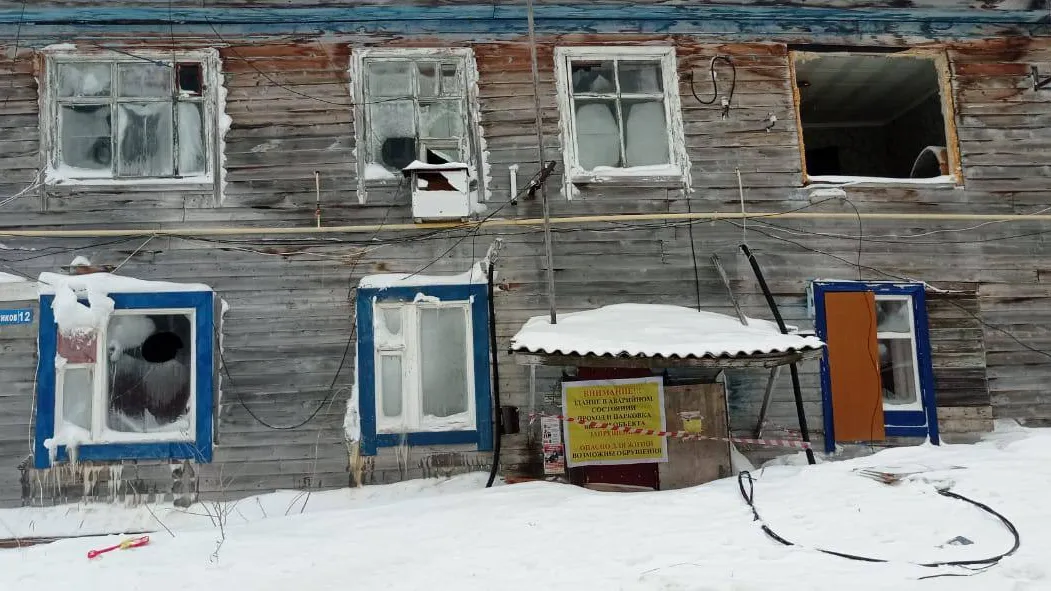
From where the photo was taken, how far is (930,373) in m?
8.44

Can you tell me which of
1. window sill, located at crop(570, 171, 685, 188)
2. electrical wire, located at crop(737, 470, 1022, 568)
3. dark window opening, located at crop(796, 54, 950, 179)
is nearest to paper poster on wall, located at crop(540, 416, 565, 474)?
electrical wire, located at crop(737, 470, 1022, 568)

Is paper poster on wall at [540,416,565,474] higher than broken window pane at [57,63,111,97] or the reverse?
the reverse

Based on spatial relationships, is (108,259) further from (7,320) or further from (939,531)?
(939,531)

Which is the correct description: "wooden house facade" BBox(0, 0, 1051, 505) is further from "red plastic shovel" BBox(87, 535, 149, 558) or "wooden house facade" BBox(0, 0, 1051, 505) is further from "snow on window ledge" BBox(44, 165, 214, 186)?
"red plastic shovel" BBox(87, 535, 149, 558)

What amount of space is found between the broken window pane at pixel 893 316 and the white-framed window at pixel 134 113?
26.5 ft

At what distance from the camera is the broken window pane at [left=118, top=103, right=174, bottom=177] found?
27.3ft

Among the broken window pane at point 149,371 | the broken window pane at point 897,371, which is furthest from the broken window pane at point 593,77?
the broken window pane at point 149,371

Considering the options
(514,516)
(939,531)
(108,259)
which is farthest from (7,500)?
(939,531)

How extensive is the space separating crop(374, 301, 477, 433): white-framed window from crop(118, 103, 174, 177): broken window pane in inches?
122

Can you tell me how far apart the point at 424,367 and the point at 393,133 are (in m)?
2.81

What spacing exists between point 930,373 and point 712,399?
288 cm

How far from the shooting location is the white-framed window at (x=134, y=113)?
27.1 feet

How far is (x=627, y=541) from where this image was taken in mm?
5703

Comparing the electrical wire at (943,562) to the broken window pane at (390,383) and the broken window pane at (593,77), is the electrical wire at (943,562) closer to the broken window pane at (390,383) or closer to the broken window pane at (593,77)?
the broken window pane at (390,383)
